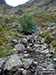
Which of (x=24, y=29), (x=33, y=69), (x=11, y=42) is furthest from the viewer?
(x=24, y=29)

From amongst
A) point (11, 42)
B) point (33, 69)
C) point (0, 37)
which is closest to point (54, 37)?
point (11, 42)

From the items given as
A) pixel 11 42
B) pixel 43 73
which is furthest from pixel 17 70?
pixel 11 42

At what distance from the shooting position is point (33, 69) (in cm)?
1058

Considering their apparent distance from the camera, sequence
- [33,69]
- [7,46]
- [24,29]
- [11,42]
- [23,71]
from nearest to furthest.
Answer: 1. [23,71]
2. [33,69]
3. [7,46]
4. [11,42]
5. [24,29]

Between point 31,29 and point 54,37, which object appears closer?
point 54,37

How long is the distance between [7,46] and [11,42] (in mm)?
2150

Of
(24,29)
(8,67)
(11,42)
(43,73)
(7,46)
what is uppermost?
(24,29)

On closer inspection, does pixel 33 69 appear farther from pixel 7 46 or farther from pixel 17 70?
pixel 7 46

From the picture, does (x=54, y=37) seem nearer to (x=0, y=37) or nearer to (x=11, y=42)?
(x=11, y=42)

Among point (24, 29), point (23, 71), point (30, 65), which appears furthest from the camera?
point (24, 29)

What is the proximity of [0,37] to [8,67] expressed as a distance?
37.3ft

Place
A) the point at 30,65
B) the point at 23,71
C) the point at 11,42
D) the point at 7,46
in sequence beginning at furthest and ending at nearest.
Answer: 1. the point at 11,42
2. the point at 7,46
3. the point at 30,65
4. the point at 23,71

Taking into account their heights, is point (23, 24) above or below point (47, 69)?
above

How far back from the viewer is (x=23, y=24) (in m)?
31.4
